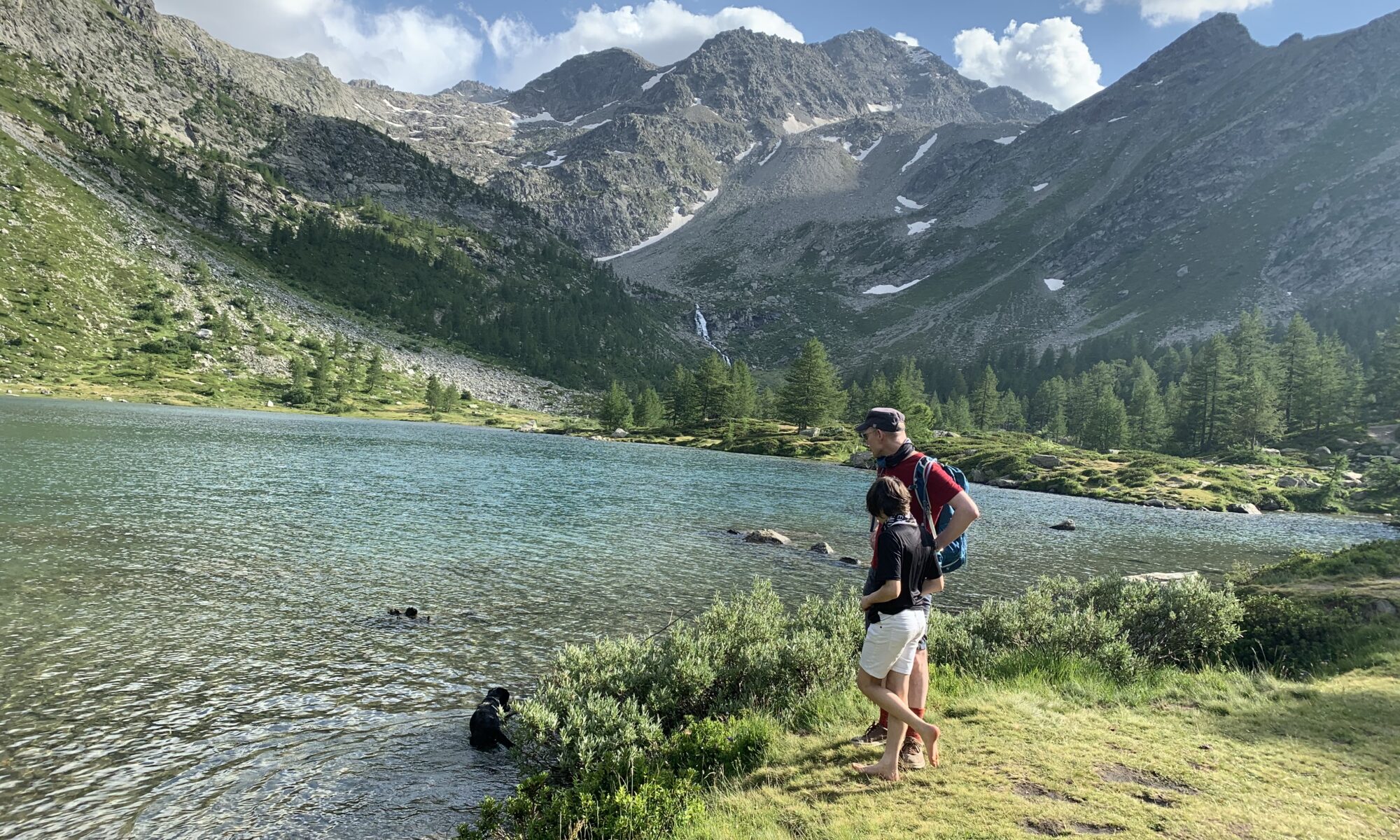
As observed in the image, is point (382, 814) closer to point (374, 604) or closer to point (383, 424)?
point (374, 604)

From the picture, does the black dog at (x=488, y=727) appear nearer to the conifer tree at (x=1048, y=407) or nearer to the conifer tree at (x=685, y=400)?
the conifer tree at (x=685, y=400)

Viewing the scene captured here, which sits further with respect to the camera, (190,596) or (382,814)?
(190,596)

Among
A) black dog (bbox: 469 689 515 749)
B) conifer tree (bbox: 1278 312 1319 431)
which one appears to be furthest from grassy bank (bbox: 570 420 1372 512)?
black dog (bbox: 469 689 515 749)

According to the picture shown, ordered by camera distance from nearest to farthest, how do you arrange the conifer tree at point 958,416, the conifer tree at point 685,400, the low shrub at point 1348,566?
the low shrub at point 1348,566
the conifer tree at point 958,416
the conifer tree at point 685,400

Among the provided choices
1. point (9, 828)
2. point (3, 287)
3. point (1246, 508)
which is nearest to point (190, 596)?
point (9, 828)

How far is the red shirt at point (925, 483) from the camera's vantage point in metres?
9.00

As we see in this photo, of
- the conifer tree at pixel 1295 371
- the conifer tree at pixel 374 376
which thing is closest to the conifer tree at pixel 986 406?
the conifer tree at pixel 1295 371

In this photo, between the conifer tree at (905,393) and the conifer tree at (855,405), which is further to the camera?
the conifer tree at (855,405)

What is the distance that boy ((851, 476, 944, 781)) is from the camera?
8.22 metres

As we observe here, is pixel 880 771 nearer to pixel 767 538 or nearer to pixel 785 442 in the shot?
pixel 767 538

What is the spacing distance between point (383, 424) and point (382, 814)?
13536cm

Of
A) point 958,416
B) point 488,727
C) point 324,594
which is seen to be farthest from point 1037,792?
point 958,416

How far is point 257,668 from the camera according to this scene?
49.5 feet

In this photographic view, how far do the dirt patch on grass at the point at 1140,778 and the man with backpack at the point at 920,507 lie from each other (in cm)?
227
